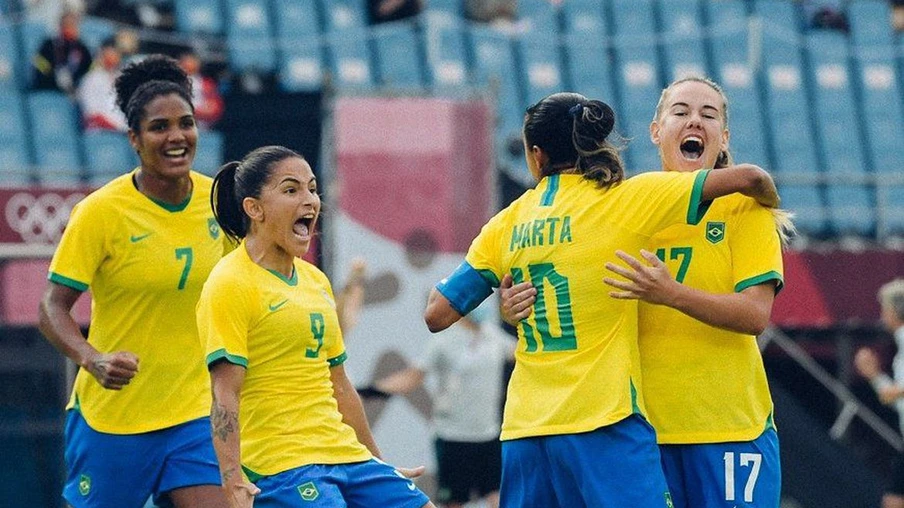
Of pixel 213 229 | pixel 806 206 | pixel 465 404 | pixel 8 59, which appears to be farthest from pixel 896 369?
pixel 8 59

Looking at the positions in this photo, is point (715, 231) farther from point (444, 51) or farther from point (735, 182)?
point (444, 51)

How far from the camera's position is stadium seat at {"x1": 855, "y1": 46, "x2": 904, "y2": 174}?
725 inches

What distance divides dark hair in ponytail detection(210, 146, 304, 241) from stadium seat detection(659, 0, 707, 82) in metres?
12.2

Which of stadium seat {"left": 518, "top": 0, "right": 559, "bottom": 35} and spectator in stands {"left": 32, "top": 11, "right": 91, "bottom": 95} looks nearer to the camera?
spectator in stands {"left": 32, "top": 11, "right": 91, "bottom": 95}

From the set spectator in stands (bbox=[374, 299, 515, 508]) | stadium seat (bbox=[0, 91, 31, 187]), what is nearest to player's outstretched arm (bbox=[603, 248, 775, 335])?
spectator in stands (bbox=[374, 299, 515, 508])

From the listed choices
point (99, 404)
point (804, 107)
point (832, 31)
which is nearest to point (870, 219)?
point (804, 107)

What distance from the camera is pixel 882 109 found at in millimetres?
18688

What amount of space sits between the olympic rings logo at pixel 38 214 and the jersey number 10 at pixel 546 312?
278 inches

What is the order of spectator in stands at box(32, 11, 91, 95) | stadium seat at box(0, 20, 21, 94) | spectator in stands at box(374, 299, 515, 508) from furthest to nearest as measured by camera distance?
stadium seat at box(0, 20, 21, 94)
spectator in stands at box(32, 11, 91, 95)
spectator in stands at box(374, 299, 515, 508)

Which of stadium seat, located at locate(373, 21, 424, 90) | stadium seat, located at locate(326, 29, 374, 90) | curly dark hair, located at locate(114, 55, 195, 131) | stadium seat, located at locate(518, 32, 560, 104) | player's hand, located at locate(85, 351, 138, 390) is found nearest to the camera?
player's hand, located at locate(85, 351, 138, 390)

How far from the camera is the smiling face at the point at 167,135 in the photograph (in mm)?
7359

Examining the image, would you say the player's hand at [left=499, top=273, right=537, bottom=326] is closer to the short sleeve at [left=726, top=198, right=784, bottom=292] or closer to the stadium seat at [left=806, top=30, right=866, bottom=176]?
the short sleeve at [left=726, top=198, right=784, bottom=292]

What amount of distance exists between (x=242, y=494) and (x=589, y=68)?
510 inches

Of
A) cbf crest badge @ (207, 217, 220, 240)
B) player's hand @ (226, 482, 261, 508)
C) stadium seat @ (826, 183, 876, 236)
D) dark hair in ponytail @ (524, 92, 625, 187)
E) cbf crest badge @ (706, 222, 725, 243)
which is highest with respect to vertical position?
dark hair in ponytail @ (524, 92, 625, 187)
